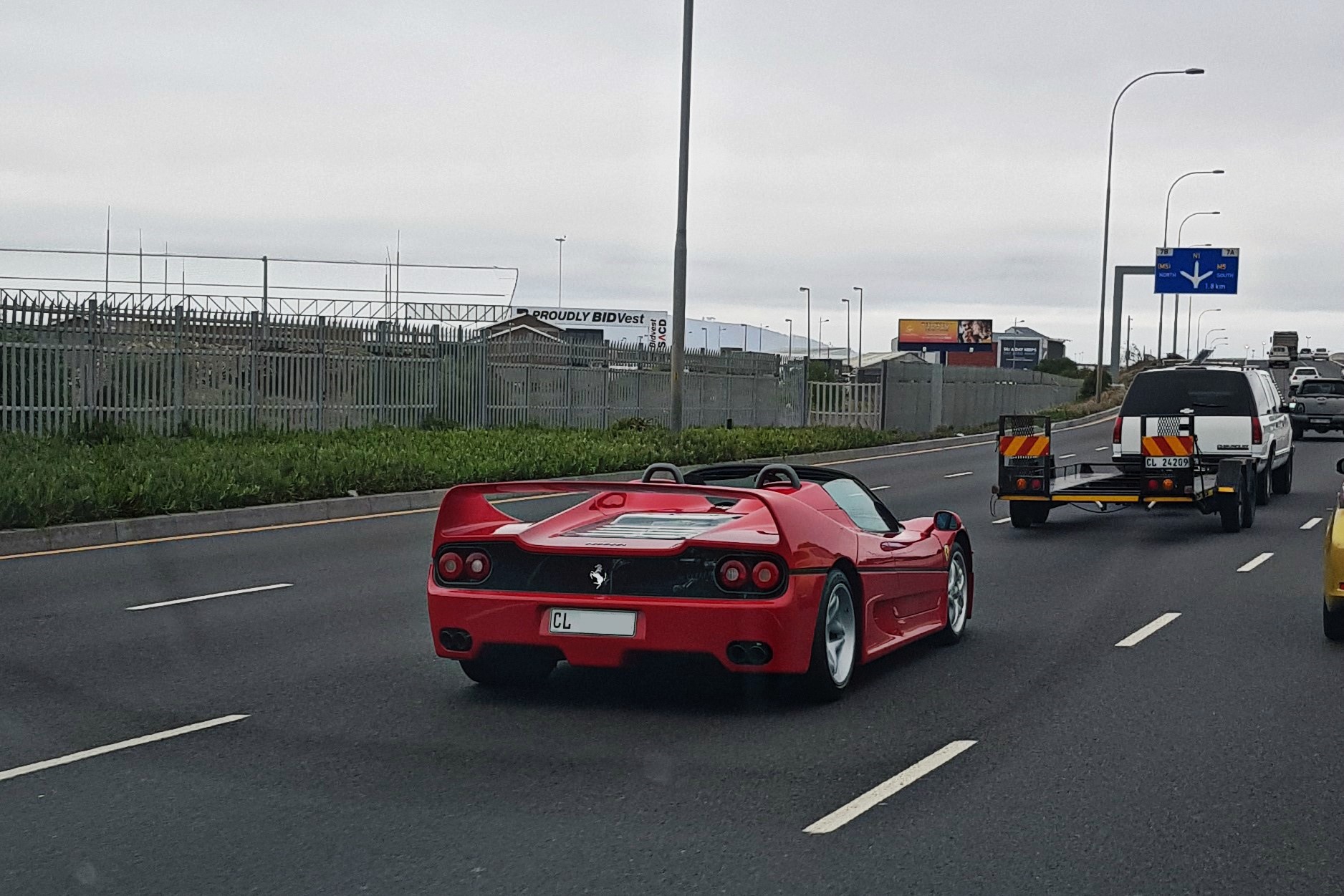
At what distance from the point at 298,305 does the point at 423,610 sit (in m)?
41.9

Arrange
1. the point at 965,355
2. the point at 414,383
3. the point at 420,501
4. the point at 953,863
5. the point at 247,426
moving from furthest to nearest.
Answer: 1. the point at 965,355
2. the point at 414,383
3. the point at 247,426
4. the point at 420,501
5. the point at 953,863

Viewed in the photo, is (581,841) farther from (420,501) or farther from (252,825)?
(420,501)

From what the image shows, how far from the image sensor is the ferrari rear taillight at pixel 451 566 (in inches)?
325

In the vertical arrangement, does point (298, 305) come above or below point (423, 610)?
above

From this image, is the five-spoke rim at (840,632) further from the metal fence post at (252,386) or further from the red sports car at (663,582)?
the metal fence post at (252,386)

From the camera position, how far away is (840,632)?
27.9 ft

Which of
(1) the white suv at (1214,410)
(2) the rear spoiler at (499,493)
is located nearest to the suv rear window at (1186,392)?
(1) the white suv at (1214,410)

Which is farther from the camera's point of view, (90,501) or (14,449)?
(14,449)

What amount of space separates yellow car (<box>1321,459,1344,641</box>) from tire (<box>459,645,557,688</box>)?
15.8 feet

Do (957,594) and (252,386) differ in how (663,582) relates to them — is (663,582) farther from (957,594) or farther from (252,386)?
(252,386)

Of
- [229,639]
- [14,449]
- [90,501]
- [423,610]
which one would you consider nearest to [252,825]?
[229,639]

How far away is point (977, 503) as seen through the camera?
23.0m

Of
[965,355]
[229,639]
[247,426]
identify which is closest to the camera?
[229,639]

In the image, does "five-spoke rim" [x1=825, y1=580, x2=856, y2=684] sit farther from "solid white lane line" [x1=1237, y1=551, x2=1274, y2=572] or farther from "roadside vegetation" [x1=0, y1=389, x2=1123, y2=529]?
"roadside vegetation" [x1=0, y1=389, x2=1123, y2=529]
